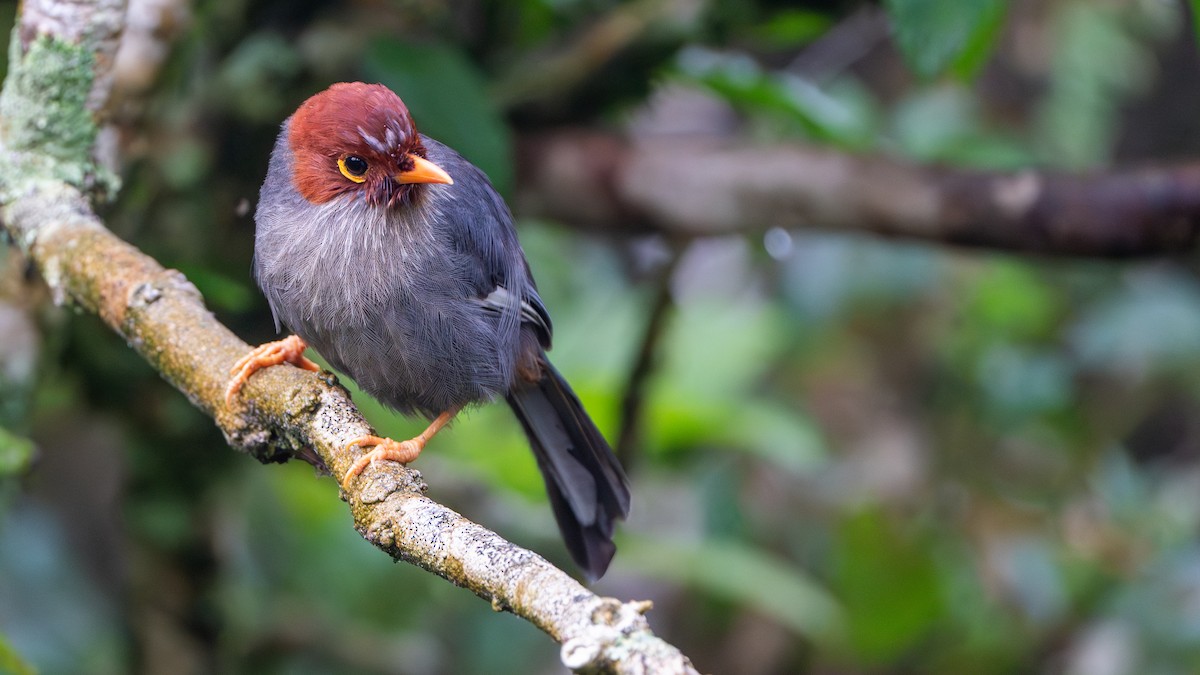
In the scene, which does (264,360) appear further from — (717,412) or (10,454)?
(717,412)

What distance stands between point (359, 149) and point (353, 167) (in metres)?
0.08

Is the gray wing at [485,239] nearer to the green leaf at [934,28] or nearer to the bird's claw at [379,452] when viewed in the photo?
the bird's claw at [379,452]

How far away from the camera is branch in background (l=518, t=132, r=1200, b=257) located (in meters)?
2.80

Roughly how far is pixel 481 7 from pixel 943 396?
8.88 feet

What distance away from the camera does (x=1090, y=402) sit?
16.6 feet

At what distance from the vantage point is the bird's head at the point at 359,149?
2178 millimetres

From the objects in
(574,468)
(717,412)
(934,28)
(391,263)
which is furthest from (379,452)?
(717,412)

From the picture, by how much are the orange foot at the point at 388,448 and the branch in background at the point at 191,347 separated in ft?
0.07

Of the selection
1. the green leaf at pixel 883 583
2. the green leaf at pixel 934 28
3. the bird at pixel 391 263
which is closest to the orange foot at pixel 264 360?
the bird at pixel 391 263

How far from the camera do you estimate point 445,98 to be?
293 cm

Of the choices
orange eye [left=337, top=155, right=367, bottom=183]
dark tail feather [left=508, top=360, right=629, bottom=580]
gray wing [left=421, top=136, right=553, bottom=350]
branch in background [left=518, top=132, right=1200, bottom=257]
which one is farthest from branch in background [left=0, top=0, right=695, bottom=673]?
branch in background [left=518, top=132, right=1200, bottom=257]

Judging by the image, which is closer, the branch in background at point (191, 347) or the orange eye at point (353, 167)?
the branch in background at point (191, 347)

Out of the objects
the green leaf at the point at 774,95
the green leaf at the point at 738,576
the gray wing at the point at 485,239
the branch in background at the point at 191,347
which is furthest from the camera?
the green leaf at the point at 738,576

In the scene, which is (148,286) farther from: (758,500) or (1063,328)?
(1063,328)
